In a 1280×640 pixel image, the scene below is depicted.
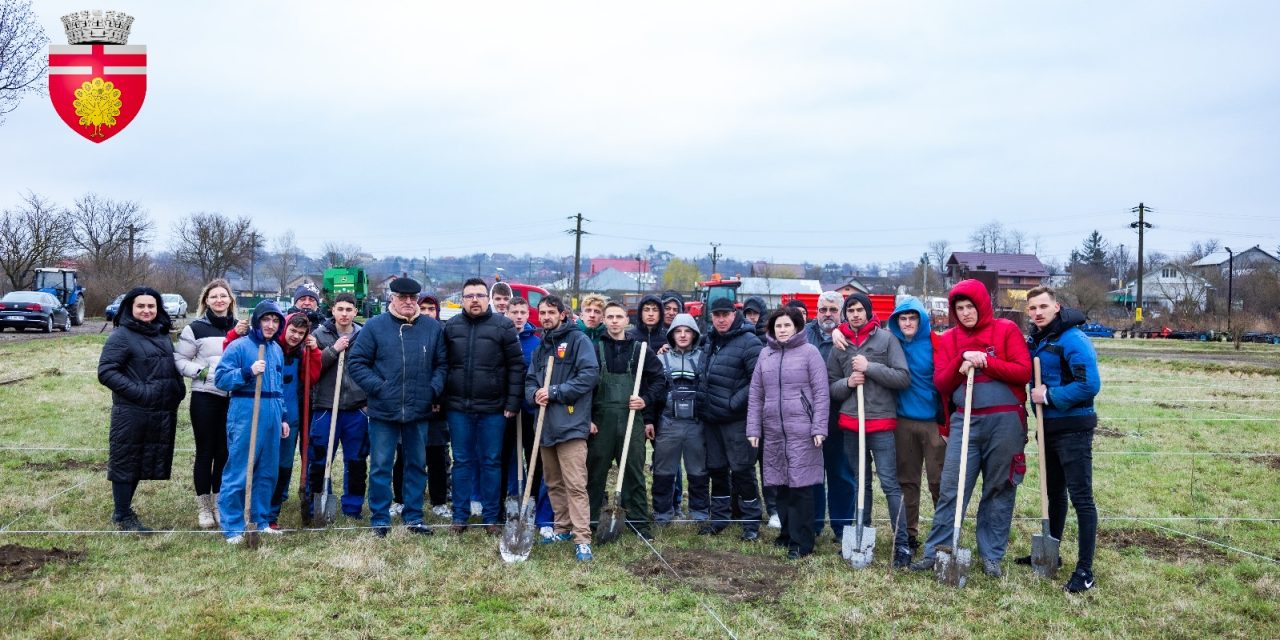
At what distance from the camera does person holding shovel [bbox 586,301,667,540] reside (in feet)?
22.9

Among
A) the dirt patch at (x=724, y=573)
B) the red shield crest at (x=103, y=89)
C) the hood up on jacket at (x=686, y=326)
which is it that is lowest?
the dirt patch at (x=724, y=573)

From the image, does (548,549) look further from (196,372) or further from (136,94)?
(136,94)

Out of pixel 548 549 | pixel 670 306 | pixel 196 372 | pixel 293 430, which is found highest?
pixel 670 306

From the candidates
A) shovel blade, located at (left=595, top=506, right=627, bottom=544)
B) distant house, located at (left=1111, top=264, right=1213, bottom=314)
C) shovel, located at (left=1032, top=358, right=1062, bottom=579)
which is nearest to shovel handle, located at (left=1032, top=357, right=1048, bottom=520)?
shovel, located at (left=1032, top=358, right=1062, bottom=579)

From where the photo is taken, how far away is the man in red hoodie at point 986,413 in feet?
19.0

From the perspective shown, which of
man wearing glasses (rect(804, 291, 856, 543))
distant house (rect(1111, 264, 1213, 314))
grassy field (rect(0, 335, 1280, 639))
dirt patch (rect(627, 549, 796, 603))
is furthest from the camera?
distant house (rect(1111, 264, 1213, 314))

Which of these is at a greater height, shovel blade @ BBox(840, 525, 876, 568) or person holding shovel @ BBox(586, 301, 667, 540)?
person holding shovel @ BBox(586, 301, 667, 540)

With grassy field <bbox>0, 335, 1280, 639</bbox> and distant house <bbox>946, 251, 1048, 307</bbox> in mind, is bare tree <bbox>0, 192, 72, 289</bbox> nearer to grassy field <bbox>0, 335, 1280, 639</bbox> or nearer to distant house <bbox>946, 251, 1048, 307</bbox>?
grassy field <bbox>0, 335, 1280, 639</bbox>

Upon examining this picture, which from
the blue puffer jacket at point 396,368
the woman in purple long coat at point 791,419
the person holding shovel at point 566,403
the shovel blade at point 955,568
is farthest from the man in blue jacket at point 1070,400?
the blue puffer jacket at point 396,368

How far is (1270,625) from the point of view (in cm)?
503

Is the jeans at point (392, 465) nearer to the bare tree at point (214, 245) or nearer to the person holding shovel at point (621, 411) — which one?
the person holding shovel at point (621, 411)

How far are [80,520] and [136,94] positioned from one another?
15.1 feet

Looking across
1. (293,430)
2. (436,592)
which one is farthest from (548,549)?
(293,430)

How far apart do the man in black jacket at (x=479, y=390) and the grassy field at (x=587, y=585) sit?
39 centimetres
